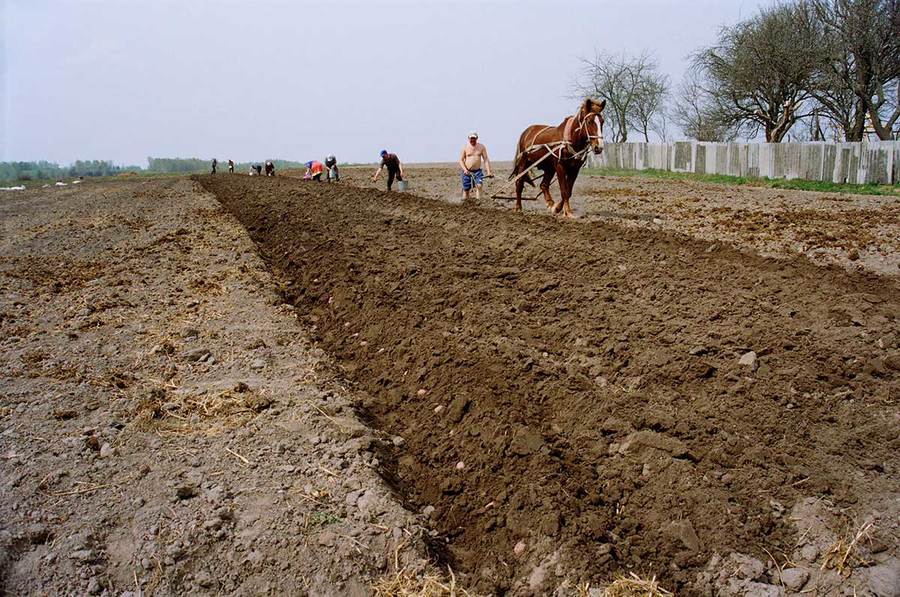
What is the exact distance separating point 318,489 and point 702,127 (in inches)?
1708

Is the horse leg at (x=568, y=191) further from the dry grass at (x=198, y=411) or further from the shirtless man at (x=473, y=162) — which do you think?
the dry grass at (x=198, y=411)

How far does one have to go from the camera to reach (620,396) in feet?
13.9

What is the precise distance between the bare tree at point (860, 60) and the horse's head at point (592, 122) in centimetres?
2106

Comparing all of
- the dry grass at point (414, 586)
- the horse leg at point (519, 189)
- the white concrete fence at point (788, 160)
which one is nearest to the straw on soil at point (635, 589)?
the dry grass at point (414, 586)

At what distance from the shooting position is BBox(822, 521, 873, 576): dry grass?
2.75 meters

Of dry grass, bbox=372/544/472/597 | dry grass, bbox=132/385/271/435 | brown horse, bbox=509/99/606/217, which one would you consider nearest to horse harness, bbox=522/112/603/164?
brown horse, bbox=509/99/606/217

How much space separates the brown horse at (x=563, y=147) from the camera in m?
10.4

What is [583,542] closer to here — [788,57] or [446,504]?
[446,504]

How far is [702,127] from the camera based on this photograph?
137 feet

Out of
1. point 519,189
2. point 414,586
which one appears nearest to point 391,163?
point 519,189

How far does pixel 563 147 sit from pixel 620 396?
292 inches

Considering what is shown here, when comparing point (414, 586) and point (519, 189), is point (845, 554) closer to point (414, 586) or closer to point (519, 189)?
point (414, 586)

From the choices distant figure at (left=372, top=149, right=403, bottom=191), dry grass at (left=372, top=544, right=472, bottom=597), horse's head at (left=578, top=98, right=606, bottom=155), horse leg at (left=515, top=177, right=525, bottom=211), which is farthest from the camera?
distant figure at (left=372, top=149, right=403, bottom=191)

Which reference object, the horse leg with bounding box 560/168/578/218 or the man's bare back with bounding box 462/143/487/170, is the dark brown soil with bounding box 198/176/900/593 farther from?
the man's bare back with bounding box 462/143/487/170
